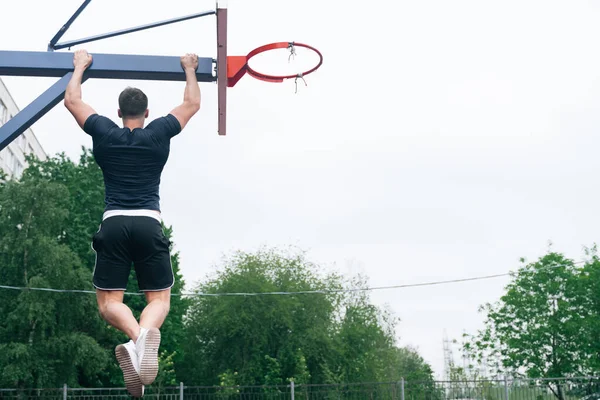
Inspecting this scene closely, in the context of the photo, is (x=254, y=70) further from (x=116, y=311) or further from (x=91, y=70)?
(x=116, y=311)

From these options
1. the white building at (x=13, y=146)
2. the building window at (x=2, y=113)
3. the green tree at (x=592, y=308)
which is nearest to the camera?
the green tree at (x=592, y=308)

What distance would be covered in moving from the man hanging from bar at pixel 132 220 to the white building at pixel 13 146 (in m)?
36.5

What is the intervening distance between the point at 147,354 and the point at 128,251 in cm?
59

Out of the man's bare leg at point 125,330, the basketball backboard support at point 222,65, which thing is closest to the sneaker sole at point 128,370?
the man's bare leg at point 125,330

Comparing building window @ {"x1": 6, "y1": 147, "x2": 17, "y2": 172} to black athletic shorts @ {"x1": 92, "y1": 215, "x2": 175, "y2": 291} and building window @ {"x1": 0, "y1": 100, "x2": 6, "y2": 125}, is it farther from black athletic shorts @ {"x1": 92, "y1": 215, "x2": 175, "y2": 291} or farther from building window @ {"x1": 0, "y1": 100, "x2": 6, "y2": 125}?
black athletic shorts @ {"x1": 92, "y1": 215, "x2": 175, "y2": 291}

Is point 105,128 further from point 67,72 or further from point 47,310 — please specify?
point 47,310

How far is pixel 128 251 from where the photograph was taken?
409cm

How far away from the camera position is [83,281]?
27625 mm

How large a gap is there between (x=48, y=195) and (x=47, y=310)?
435 centimetres

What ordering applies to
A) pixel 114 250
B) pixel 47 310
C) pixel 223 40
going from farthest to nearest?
pixel 47 310
pixel 223 40
pixel 114 250

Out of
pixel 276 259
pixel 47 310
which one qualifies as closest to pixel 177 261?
pixel 276 259

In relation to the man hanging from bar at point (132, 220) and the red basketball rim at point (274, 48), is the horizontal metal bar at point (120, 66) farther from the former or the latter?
the man hanging from bar at point (132, 220)

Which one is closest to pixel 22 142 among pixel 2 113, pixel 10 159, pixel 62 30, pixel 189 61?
pixel 10 159

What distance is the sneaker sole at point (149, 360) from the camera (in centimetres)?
383
